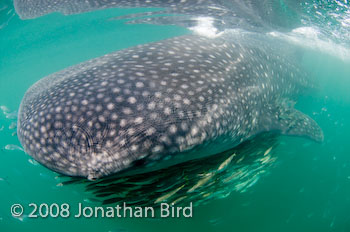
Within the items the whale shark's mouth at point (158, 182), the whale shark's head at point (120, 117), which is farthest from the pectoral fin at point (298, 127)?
the whale shark's head at point (120, 117)

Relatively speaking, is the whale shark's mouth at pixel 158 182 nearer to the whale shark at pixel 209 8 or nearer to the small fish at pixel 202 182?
the small fish at pixel 202 182

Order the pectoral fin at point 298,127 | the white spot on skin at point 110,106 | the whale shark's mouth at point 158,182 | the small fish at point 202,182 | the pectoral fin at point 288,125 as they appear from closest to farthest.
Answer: the white spot on skin at point 110,106 < the whale shark's mouth at point 158,182 < the small fish at point 202,182 < the pectoral fin at point 288,125 < the pectoral fin at point 298,127

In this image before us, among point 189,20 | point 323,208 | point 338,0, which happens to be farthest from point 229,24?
point 323,208

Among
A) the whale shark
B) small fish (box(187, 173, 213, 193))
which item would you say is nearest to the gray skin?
small fish (box(187, 173, 213, 193))

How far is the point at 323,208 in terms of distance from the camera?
555 inches

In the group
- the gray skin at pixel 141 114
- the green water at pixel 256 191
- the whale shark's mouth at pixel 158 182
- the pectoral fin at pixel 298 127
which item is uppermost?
the gray skin at pixel 141 114

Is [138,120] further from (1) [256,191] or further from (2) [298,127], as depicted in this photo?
(1) [256,191]

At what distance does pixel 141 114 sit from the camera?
2.30m

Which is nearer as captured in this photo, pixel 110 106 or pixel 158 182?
pixel 110 106

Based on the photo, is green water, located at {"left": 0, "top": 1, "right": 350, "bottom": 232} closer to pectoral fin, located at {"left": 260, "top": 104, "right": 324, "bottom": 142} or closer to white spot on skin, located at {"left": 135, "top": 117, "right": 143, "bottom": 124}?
pectoral fin, located at {"left": 260, "top": 104, "right": 324, "bottom": 142}

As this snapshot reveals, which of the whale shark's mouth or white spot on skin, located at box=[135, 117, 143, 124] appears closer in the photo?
white spot on skin, located at box=[135, 117, 143, 124]

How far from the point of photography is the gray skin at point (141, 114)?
85.9 inches

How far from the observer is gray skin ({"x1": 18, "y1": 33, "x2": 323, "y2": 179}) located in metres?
2.18

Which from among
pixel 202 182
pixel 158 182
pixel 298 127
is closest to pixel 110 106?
pixel 158 182
